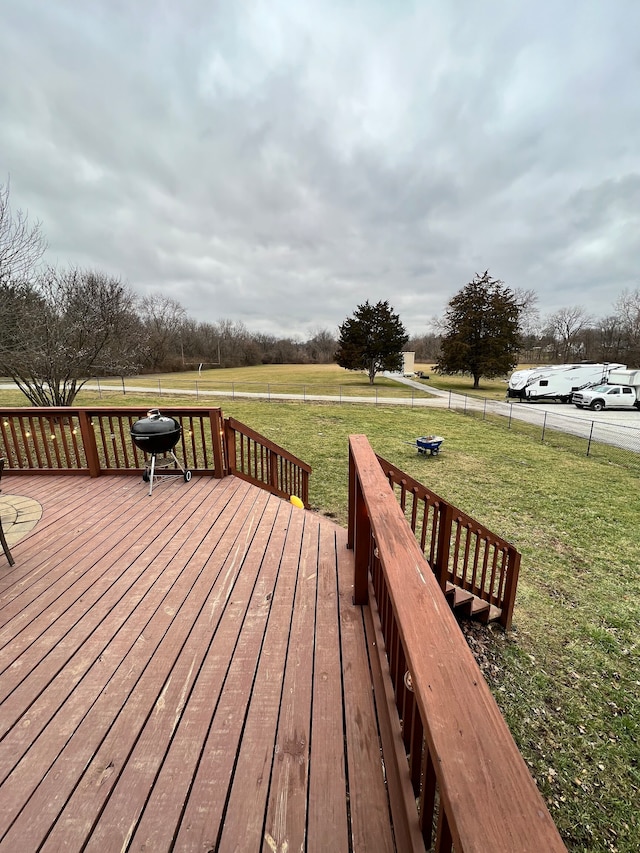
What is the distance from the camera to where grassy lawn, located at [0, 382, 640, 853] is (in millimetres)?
2023

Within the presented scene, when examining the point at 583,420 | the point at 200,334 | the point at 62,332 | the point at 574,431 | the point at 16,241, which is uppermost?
the point at 200,334

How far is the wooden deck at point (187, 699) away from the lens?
1113 mm

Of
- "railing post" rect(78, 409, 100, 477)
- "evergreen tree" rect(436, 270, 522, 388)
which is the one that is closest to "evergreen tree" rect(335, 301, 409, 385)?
"evergreen tree" rect(436, 270, 522, 388)

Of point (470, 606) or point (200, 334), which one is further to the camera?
point (200, 334)

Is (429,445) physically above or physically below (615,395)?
below

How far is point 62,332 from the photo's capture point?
9.58 m

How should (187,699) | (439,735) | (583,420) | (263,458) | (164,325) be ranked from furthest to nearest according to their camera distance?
(164,325) → (583,420) → (263,458) → (187,699) → (439,735)

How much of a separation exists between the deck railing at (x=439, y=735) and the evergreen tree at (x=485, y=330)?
26.7 metres

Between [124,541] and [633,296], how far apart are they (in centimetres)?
4996

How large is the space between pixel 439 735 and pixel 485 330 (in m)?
28.5

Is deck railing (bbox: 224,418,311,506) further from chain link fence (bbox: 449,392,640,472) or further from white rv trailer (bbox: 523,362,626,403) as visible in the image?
white rv trailer (bbox: 523,362,626,403)

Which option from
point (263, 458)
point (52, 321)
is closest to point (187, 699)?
point (263, 458)

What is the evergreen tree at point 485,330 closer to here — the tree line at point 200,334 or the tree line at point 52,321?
the tree line at point 200,334

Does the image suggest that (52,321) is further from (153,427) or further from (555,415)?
(555,415)
